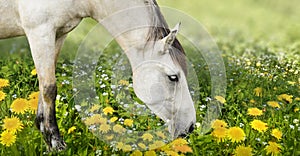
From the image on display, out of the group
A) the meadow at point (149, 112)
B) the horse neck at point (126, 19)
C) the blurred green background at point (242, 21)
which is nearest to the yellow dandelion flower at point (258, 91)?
the meadow at point (149, 112)

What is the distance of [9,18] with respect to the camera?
2869 mm

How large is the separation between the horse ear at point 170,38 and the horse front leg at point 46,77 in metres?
0.64

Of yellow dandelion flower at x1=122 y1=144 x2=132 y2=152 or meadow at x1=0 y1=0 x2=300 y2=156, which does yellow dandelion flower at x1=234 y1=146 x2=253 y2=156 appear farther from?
yellow dandelion flower at x1=122 y1=144 x2=132 y2=152

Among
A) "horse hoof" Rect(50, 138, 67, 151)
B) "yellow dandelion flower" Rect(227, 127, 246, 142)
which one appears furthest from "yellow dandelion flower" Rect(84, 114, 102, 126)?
"yellow dandelion flower" Rect(227, 127, 246, 142)

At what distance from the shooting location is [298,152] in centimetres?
280

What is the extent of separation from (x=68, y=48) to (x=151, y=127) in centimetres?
274

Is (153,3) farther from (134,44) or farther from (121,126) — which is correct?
(121,126)

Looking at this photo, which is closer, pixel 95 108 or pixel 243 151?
pixel 243 151

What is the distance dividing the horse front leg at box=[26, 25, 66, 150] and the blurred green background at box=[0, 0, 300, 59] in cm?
279

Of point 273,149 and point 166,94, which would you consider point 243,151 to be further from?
point 166,94

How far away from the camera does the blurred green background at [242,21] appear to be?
21.2ft

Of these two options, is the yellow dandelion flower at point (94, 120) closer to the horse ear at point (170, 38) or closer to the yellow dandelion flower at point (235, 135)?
the horse ear at point (170, 38)

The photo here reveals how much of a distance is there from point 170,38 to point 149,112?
2.46ft

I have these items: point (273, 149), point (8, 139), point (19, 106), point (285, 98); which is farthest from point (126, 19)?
point (285, 98)
